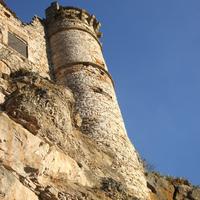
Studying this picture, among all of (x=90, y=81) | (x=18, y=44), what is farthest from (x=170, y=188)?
(x=18, y=44)

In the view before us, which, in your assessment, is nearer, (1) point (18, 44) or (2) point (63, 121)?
(2) point (63, 121)

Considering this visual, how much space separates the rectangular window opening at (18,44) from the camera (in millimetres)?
15000

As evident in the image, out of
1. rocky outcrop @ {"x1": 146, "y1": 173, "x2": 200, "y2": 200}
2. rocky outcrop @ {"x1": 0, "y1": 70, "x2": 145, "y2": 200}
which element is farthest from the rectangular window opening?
rocky outcrop @ {"x1": 146, "y1": 173, "x2": 200, "y2": 200}

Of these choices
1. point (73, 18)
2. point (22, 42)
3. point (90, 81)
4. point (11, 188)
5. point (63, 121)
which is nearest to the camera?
point (11, 188)

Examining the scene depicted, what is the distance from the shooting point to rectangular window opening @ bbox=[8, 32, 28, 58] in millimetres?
15000

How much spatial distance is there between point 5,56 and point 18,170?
6.11 meters

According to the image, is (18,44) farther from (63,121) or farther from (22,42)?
(63,121)

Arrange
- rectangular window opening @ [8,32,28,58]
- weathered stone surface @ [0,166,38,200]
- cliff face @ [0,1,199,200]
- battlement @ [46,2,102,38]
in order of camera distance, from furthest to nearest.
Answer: battlement @ [46,2,102,38] → rectangular window opening @ [8,32,28,58] → cliff face @ [0,1,199,200] → weathered stone surface @ [0,166,38,200]

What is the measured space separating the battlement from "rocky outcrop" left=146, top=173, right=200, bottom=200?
5.74m

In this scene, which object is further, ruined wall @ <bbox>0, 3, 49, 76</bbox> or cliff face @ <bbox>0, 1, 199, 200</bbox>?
ruined wall @ <bbox>0, 3, 49, 76</bbox>

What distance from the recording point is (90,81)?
1538 centimetres

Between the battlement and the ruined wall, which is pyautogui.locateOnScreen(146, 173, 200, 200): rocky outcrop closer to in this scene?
Result: the ruined wall

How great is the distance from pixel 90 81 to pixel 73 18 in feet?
12.0

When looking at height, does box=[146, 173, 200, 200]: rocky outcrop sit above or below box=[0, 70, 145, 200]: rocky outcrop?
above
